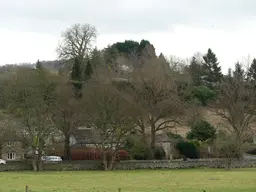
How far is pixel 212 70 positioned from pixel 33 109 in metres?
55.2

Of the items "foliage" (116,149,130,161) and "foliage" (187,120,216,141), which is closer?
"foliage" (116,149,130,161)

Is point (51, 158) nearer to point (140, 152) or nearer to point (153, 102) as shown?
point (140, 152)

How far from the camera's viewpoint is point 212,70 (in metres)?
107

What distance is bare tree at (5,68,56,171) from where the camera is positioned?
61.5 meters

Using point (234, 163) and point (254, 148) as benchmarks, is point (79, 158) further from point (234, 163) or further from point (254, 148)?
point (254, 148)

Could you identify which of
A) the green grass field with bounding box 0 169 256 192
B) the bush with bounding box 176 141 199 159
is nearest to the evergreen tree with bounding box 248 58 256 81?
the bush with bounding box 176 141 199 159

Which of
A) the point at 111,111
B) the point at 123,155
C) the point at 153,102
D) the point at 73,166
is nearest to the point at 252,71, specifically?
the point at 153,102

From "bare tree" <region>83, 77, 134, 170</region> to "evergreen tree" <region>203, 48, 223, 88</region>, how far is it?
4755 centimetres

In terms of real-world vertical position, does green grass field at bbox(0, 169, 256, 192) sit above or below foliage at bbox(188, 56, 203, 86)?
below

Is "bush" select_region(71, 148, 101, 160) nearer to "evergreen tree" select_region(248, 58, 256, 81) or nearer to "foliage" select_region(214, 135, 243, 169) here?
"foliage" select_region(214, 135, 243, 169)

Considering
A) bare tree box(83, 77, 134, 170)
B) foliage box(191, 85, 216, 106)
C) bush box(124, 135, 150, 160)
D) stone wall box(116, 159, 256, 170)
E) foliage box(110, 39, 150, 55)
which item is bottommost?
stone wall box(116, 159, 256, 170)

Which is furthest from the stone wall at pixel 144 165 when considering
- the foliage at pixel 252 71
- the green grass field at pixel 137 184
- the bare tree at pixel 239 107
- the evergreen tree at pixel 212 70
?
the evergreen tree at pixel 212 70

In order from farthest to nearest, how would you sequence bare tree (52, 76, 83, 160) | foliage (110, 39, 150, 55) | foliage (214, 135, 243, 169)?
foliage (110, 39, 150, 55) < bare tree (52, 76, 83, 160) < foliage (214, 135, 243, 169)

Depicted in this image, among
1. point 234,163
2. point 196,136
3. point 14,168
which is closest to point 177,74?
point 196,136
